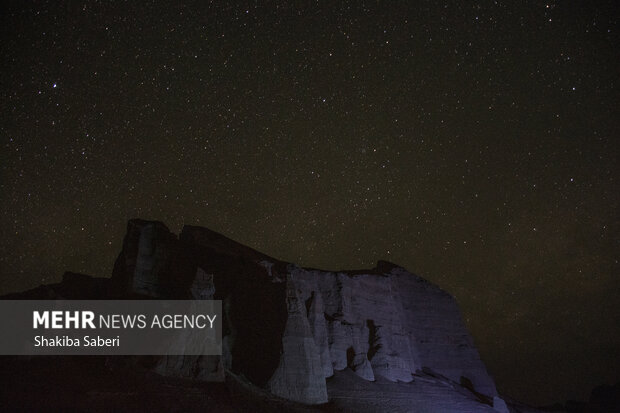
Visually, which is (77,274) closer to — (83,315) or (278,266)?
(83,315)

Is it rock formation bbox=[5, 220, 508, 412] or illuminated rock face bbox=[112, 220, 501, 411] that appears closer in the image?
rock formation bbox=[5, 220, 508, 412]

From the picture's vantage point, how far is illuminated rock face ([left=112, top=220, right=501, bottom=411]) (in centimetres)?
3578

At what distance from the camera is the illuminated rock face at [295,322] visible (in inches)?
1409

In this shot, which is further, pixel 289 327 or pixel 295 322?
pixel 295 322

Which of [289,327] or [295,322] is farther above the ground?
[295,322]

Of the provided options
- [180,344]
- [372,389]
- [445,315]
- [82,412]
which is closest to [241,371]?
[180,344]

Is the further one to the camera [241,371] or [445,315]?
[445,315]

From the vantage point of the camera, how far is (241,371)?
35.8m

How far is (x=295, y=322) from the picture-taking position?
127 feet

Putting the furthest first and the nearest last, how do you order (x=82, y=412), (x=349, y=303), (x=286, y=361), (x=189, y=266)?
(x=349, y=303) → (x=189, y=266) → (x=286, y=361) → (x=82, y=412)

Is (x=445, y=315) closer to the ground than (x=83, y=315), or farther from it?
closer to the ground

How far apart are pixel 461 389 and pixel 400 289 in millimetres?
13589

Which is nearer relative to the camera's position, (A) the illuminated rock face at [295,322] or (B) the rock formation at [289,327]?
(B) the rock formation at [289,327]

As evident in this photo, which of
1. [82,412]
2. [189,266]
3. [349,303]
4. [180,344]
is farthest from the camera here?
[349,303]
